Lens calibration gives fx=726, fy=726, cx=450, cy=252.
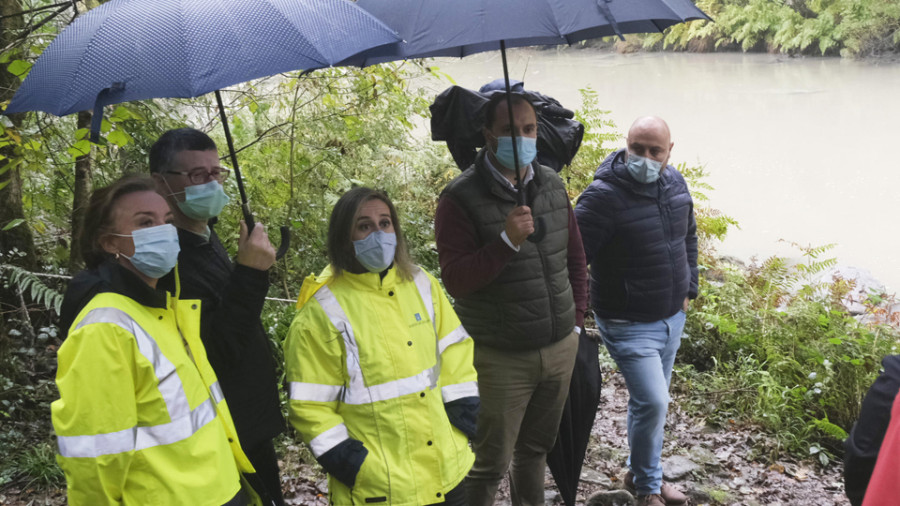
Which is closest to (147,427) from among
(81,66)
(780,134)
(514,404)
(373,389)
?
(373,389)

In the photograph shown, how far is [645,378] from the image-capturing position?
11.7 ft

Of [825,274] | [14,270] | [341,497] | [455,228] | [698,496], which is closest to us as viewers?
[341,497]

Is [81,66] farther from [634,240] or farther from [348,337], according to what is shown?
[634,240]

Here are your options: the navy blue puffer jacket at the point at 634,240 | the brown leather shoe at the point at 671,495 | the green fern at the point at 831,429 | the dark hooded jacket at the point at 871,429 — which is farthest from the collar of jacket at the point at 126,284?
the green fern at the point at 831,429

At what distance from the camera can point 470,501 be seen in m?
3.24

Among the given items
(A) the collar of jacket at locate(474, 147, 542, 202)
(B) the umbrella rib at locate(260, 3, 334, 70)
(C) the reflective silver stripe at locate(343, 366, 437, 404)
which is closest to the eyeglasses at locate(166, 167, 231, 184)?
(B) the umbrella rib at locate(260, 3, 334, 70)

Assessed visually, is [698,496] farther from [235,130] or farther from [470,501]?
[235,130]

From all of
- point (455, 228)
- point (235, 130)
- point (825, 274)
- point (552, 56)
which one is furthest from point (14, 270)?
point (552, 56)

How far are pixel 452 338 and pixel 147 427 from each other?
1.13 meters

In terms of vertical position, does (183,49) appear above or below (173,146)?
above

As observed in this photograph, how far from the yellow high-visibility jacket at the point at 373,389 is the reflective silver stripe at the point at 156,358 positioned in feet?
1.40

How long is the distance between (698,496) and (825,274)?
16.9ft

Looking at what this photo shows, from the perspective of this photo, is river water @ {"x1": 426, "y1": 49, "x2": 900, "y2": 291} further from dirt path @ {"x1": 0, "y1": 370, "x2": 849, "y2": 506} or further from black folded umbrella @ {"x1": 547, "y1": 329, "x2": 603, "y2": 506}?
black folded umbrella @ {"x1": 547, "y1": 329, "x2": 603, "y2": 506}

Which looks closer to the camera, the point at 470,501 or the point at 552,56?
the point at 470,501
